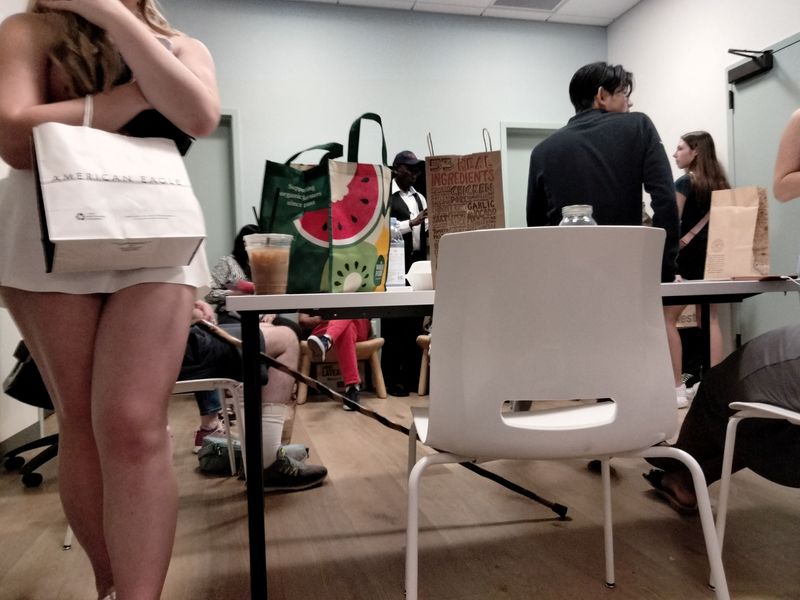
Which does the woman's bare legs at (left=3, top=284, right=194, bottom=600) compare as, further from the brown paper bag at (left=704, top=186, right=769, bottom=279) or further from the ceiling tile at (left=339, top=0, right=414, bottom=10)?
the ceiling tile at (left=339, top=0, right=414, bottom=10)

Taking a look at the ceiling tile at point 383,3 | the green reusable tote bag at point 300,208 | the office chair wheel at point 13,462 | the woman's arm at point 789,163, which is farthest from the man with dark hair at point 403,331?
the green reusable tote bag at point 300,208

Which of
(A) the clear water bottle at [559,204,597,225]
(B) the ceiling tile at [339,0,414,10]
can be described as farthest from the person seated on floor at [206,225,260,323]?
(A) the clear water bottle at [559,204,597,225]

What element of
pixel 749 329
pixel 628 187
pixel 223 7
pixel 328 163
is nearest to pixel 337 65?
pixel 223 7

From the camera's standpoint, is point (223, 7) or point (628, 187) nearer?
point (628, 187)

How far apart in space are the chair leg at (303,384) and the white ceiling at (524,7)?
2.67 meters

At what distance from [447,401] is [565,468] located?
4.53 feet

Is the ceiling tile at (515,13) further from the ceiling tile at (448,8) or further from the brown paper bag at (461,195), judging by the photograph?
the brown paper bag at (461,195)

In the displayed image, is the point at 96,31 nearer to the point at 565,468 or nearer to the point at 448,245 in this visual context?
the point at 448,245

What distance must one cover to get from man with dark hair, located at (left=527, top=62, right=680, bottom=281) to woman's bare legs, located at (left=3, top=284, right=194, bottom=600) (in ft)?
5.05

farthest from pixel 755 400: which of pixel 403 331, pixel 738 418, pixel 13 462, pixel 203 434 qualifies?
pixel 403 331

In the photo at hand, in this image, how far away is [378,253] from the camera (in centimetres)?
116

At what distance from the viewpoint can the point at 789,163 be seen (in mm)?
1521

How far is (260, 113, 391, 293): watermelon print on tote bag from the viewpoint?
110 centimetres

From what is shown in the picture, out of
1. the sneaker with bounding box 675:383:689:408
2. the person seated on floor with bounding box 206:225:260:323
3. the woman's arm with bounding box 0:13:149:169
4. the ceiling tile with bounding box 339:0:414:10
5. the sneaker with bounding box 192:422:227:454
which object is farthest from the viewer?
the ceiling tile with bounding box 339:0:414:10
